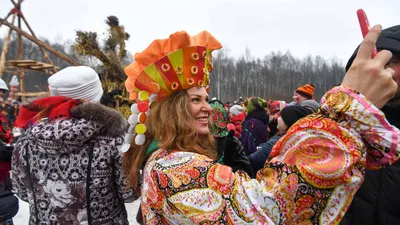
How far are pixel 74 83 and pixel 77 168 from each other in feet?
1.81

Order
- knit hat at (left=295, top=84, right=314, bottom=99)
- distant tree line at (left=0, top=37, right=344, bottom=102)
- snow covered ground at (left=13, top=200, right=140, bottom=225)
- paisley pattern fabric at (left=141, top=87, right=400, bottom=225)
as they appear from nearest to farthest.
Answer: paisley pattern fabric at (left=141, top=87, right=400, bottom=225) → snow covered ground at (left=13, top=200, right=140, bottom=225) → knit hat at (left=295, top=84, right=314, bottom=99) → distant tree line at (left=0, top=37, right=344, bottom=102)

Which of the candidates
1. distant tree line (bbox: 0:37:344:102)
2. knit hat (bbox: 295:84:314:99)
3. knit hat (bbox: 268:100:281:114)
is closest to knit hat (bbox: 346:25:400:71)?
knit hat (bbox: 295:84:314:99)

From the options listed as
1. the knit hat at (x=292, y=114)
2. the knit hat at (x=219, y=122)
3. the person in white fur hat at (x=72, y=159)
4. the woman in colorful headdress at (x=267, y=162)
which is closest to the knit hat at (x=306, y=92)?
the knit hat at (x=292, y=114)

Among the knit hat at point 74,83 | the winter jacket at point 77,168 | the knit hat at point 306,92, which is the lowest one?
the knit hat at point 306,92

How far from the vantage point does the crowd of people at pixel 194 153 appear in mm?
844

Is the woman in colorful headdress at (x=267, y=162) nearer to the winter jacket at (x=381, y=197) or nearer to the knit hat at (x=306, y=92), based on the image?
the winter jacket at (x=381, y=197)

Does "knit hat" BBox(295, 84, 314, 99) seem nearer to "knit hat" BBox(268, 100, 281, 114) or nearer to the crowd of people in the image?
"knit hat" BBox(268, 100, 281, 114)

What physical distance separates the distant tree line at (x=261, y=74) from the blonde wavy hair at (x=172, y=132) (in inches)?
1538

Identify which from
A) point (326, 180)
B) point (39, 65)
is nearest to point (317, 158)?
point (326, 180)

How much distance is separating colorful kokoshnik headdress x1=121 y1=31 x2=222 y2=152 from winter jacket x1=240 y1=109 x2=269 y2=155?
3160mm

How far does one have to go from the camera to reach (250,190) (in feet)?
3.15

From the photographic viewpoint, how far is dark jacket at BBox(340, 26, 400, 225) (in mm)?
1120

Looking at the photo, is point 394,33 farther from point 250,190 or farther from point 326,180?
point 250,190

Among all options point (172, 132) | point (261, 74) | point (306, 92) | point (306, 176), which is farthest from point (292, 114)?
point (261, 74)
